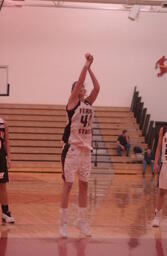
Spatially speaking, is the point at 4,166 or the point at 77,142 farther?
the point at 4,166

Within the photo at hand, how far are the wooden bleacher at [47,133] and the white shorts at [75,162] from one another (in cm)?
809

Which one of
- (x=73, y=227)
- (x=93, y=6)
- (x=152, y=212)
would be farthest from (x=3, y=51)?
(x=73, y=227)

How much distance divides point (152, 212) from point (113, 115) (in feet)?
29.2

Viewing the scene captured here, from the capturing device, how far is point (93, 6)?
1689cm

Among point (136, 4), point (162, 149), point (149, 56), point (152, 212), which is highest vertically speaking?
point (136, 4)

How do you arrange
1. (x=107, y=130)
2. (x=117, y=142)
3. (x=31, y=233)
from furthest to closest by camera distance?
(x=107, y=130)
(x=117, y=142)
(x=31, y=233)

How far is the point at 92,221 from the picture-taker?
652 cm

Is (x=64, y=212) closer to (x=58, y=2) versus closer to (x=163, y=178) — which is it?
(x=163, y=178)

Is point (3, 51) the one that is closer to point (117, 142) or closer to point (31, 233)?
point (117, 142)

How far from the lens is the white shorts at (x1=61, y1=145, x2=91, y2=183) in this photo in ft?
17.6

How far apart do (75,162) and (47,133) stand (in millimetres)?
10250

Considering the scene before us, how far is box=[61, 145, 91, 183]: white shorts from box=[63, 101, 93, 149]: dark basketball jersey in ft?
0.23

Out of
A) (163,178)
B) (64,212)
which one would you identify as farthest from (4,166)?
(163,178)

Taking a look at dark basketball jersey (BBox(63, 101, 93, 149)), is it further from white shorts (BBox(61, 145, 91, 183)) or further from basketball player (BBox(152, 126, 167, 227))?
basketball player (BBox(152, 126, 167, 227))
